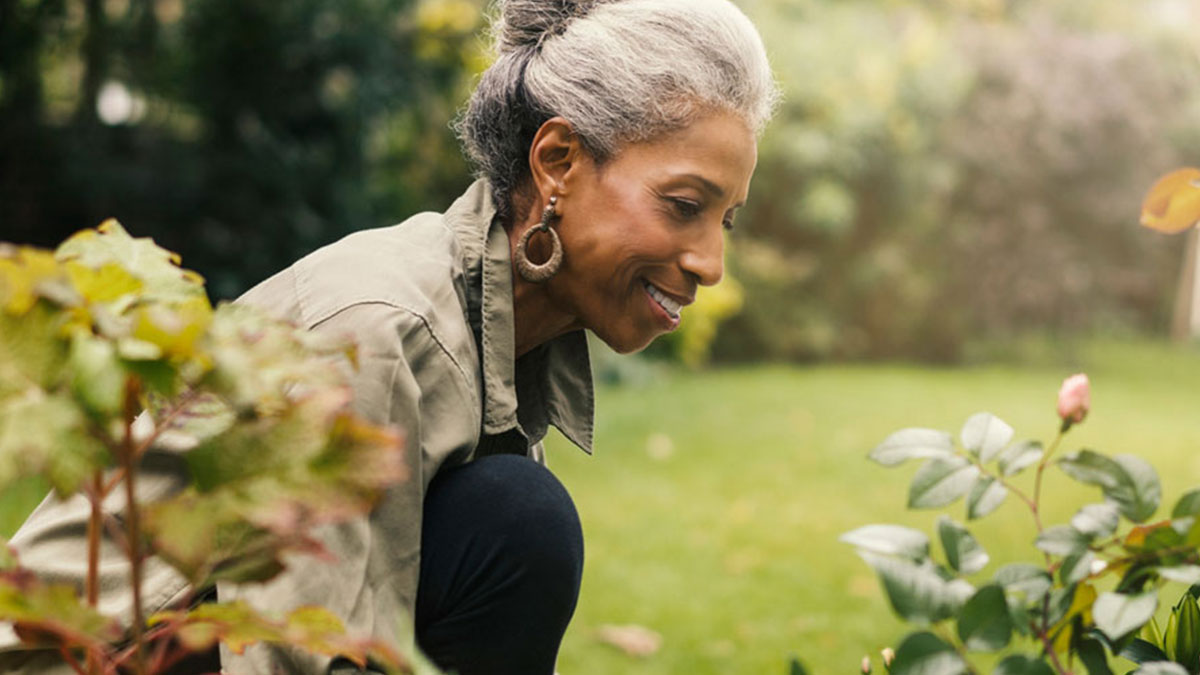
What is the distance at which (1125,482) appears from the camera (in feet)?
3.31

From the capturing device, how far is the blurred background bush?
16.5 ft

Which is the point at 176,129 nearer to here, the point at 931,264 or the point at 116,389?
the point at 116,389

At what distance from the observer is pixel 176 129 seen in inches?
215

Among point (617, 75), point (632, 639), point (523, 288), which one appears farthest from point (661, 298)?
point (632, 639)

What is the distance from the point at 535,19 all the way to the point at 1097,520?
1.14 m

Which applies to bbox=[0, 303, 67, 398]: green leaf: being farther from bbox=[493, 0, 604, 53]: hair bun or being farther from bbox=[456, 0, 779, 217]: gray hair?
bbox=[493, 0, 604, 53]: hair bun

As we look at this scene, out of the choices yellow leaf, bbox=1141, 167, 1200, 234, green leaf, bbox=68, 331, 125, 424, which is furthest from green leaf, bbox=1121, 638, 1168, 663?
green leaf, bbox=68, 331, 125, 424

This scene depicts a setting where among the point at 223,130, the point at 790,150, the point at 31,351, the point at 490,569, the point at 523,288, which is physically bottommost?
the point at 790,150

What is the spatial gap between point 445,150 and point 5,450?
6579 mm

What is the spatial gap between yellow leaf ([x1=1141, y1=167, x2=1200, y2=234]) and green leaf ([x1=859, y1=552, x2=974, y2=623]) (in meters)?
0.44

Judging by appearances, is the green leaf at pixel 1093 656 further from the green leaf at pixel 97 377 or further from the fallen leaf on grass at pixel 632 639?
the fallen leaf on grass at pixel 632 639

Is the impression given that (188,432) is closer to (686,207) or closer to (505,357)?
(505,357)

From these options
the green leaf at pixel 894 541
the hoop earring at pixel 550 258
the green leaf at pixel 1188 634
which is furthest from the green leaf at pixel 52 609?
the hoop earring at pixel 550 258

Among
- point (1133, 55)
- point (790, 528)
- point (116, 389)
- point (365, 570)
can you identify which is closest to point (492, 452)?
point (365, 570)
